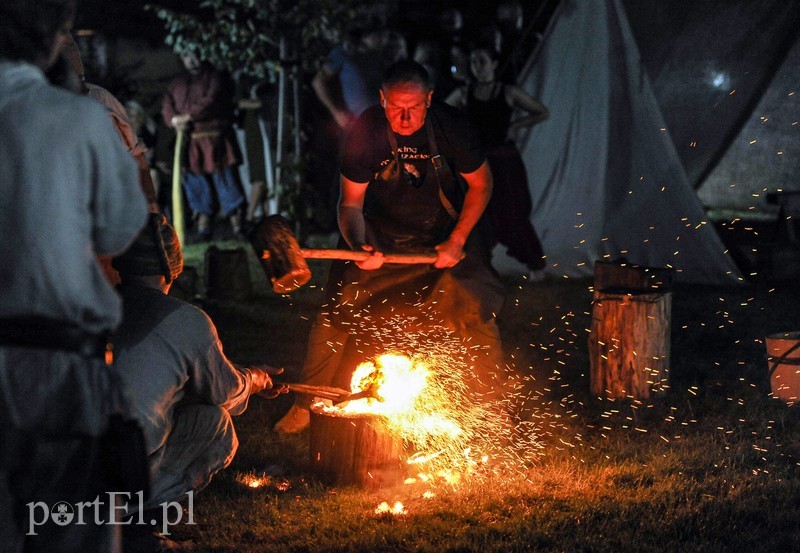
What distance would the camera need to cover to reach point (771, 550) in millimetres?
3533

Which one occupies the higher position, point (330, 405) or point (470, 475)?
point (330, 405)

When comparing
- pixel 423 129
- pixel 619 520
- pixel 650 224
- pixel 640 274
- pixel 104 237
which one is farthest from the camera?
pixel 650 224

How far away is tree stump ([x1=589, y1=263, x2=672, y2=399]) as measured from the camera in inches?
208

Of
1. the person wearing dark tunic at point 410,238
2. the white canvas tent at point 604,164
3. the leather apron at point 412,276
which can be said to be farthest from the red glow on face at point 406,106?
the white canvas tent at point 604,164

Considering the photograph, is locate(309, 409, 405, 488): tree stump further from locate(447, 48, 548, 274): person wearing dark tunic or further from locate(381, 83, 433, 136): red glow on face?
locate(447, 48, 548, 274): person wearing dark tunic

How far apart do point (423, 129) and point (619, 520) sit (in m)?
2.04

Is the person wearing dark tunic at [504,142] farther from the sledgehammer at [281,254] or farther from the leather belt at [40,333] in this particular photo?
the leather belt at [40,333]

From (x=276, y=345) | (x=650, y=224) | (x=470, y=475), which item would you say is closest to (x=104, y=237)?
(x=470, y=475)

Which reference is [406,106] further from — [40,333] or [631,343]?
[40,333]

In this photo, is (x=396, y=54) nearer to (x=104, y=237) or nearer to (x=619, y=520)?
(x=619, y=520)

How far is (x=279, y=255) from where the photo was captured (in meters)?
4.22

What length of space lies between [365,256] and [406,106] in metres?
0.72

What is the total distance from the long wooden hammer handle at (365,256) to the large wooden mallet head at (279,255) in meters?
0.07

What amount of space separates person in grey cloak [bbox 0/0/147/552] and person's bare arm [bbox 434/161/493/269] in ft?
7.94
